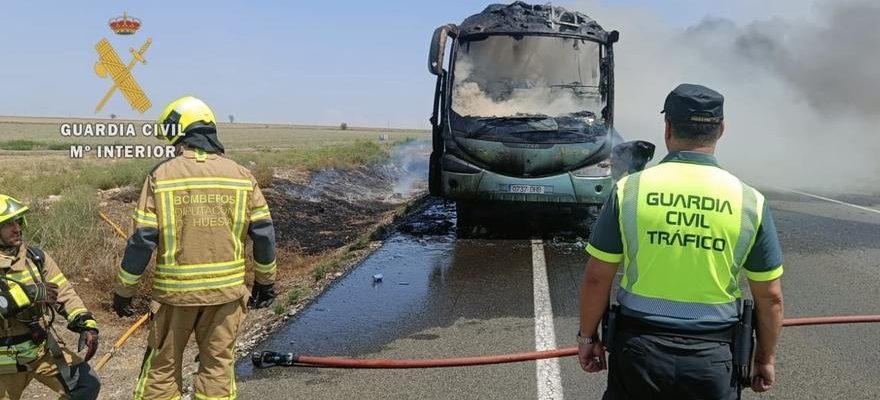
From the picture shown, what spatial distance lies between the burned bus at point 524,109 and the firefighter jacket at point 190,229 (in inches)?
240

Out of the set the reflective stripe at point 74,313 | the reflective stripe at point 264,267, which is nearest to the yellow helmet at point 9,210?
the reflective stripe at point 74,313

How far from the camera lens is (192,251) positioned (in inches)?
133

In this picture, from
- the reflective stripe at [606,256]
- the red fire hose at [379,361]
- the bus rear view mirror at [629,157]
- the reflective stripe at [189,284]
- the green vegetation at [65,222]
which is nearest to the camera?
the reflective stripe at [606,256]

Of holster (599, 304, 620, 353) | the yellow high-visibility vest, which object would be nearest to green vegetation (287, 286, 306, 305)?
holster (599, 304, 620, 353)

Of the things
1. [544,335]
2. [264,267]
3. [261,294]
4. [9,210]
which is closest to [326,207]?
[544,335]

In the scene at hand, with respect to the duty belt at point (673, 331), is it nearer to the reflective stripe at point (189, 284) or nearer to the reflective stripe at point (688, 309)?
the reflective stripe at point (688, 309)

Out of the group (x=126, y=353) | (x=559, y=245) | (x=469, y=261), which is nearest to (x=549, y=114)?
(x=559, y=245)

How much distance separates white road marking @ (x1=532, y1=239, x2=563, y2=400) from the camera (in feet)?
13.7

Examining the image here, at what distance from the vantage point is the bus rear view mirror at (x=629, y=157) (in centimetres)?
973

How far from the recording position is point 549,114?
973 centimetres

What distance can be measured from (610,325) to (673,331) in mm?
234

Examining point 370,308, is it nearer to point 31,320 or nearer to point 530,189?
point 31,320

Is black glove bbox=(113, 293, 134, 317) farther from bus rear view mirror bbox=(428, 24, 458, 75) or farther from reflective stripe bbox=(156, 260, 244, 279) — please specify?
bus rear view mirror bbox=(428, 24, 458, 75)

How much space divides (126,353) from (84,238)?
329cm
